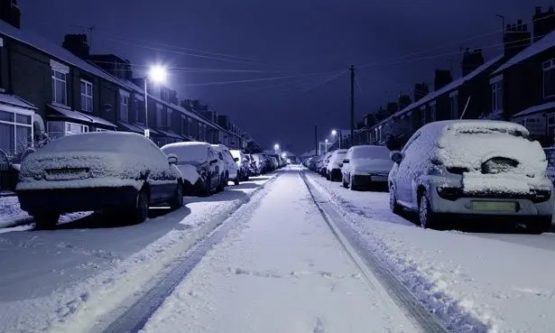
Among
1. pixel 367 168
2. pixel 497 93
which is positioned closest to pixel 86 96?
pixel 367 168

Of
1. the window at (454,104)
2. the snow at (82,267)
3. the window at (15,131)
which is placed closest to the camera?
the snow at (82,267)

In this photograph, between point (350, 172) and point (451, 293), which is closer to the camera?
point (451, 293)

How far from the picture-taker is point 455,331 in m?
3.34

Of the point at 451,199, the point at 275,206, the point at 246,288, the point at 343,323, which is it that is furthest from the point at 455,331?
the point at 275,206

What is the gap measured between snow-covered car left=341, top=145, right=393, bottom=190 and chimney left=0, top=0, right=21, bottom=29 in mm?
17832

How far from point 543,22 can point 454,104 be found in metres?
10.1

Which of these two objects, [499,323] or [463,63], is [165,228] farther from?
[463,63]


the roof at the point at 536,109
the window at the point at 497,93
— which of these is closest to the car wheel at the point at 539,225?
the roof at the point at 536,109

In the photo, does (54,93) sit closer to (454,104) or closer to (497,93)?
(497,93)

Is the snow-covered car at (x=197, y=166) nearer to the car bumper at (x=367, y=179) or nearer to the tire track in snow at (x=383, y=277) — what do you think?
the car bumper at (x=367, y=179)

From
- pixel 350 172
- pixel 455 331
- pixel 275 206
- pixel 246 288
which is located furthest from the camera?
pixel 350 172

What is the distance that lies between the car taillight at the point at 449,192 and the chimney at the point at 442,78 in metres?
43.6

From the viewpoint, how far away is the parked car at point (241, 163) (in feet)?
84.3

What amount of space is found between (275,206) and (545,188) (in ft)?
20.7
